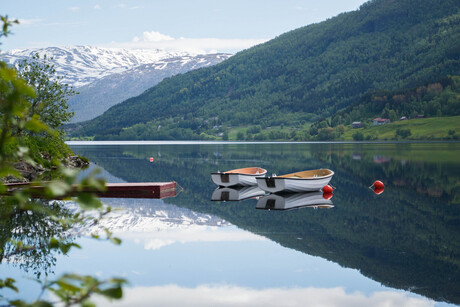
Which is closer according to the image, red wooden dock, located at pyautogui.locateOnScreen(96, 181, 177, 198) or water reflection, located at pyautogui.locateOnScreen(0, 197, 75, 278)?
water reflection, located at pyautogui.locateOnScreen(0, 197, 75, 278)

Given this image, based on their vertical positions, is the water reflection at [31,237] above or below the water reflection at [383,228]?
above

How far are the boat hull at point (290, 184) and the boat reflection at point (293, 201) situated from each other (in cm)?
51

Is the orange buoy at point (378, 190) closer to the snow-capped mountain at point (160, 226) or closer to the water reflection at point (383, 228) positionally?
the water reflection at point (383, 228)

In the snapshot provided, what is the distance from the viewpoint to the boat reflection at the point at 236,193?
41403 mm

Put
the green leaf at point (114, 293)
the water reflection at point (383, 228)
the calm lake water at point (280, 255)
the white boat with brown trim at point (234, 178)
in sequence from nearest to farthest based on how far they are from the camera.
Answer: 1. the green leaf at point (114, 293)
2. the calm lake water at point (280, 255)
3. the water reflection at point (383, 228)
4. the white boat with brown trim at point (234, 178)

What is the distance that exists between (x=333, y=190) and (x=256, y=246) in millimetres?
24472

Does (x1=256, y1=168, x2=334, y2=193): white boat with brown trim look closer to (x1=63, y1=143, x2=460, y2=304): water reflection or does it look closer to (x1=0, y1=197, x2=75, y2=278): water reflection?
(x1=63, y1=143, x2=460, y2=304): water reflection

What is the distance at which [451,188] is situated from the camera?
43.4 meters

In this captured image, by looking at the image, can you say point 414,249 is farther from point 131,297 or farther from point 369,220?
point 131,297

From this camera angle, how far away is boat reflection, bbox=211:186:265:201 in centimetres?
4140

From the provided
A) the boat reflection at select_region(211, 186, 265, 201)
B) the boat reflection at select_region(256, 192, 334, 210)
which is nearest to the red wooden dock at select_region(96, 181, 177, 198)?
the boat reflection at select_region(211, 186, 265, 201)

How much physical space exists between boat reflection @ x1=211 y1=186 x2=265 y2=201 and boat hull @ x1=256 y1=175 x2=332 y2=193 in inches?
68.2

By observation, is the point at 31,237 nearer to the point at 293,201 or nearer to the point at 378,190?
the point at 293,201

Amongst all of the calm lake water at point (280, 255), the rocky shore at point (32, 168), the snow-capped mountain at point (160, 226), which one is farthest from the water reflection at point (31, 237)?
the rocky shore at point (32, 168)
